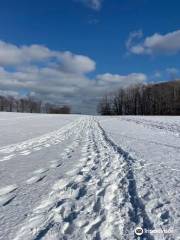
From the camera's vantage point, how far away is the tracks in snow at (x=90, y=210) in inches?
104

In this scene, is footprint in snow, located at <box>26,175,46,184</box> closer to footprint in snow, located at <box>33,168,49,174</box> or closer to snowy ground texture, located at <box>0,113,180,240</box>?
snowy ground texture, located at <box>0,113,180,240</box>

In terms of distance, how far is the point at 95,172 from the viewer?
517cm

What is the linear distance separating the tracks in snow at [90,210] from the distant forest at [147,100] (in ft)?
280

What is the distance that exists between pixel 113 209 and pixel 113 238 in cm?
71

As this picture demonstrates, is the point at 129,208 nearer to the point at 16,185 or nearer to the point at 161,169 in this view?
the point at 16,185

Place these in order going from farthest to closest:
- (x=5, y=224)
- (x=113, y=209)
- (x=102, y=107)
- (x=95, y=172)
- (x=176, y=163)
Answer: (x=102, y=107) → (x=176, y=163) → (x=95, y=172) → (x=113, y=209) → (x=5, y=224)

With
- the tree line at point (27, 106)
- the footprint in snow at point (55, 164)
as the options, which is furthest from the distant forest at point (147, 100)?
the footprint in snow at point (55, 164)

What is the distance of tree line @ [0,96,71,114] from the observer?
446 ft

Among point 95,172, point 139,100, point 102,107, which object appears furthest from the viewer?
point 102,107

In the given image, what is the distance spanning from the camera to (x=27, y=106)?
147 meters

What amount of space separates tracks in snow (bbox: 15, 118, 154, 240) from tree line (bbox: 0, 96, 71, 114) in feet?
440

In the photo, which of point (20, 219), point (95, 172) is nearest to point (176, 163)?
point (95, 172)

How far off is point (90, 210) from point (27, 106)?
14911 cm

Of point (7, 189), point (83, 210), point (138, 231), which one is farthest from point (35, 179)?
point (138, 231)
